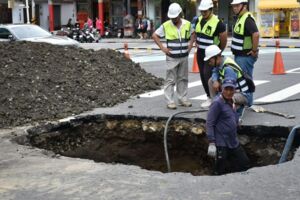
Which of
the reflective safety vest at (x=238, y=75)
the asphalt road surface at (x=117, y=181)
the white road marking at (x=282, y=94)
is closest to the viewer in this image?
the asphalt road surface at (x=117, y=181)

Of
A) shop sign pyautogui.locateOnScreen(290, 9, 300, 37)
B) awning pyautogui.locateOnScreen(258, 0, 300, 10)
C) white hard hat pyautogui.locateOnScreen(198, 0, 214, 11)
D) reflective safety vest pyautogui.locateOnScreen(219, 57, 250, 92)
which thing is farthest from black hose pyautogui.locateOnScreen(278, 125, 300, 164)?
awning pyautogui.locateOnScreen(258, 0, 300, 10)

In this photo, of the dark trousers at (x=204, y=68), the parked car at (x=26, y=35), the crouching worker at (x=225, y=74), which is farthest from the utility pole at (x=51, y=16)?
the crouching worker at (x=225, y=74)

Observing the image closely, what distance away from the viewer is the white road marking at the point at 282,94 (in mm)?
10091

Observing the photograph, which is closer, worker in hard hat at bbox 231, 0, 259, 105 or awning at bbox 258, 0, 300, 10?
worker in hard hat at bbox 231, 0, 259, 105

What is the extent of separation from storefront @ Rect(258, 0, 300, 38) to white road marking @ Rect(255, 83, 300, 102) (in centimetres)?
2156

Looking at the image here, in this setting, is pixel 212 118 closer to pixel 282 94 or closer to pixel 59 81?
pixel 282 94

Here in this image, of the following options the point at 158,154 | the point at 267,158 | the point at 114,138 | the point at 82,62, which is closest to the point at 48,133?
the point at 114,138

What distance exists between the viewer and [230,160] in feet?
21.8

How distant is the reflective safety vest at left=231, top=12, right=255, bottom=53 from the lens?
27.1 ft

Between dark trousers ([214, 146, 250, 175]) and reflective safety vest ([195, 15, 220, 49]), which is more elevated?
reflective safety vest ([195, 15, 220, 49])

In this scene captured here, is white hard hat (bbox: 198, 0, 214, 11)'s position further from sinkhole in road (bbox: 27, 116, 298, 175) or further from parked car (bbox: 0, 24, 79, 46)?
parked car (bbox: 0, 24, 79, 46)

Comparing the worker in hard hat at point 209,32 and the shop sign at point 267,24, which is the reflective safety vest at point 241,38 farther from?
the shop sign at point 267,24

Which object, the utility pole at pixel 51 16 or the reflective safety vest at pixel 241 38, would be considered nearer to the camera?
the reflective safety vest at pixel 241 38

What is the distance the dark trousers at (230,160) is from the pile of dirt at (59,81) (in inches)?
130
